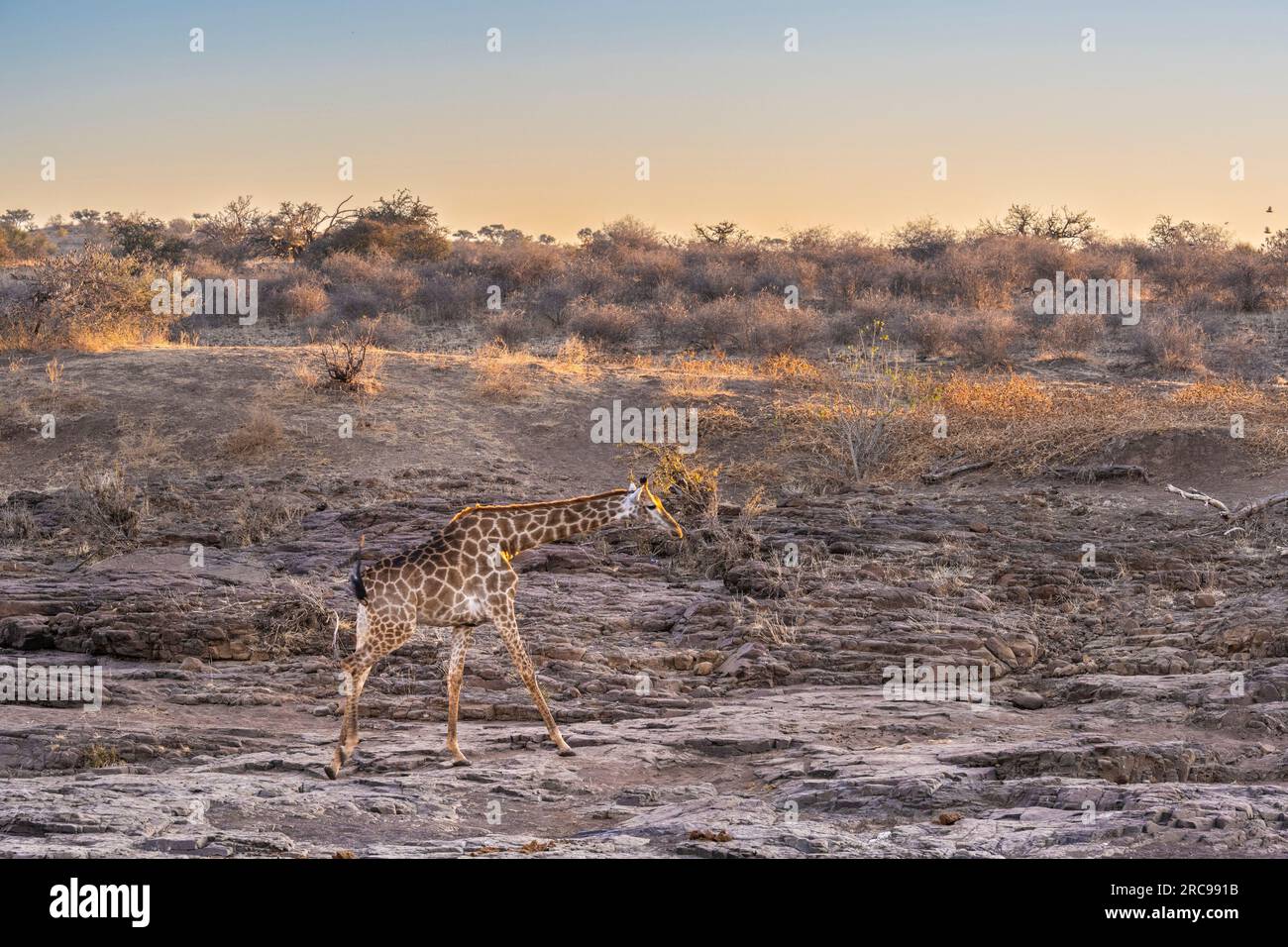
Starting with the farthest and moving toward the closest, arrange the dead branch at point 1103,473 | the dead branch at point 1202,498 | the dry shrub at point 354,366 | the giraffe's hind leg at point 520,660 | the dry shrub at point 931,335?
the dry shrub at point 931,335
the dry shrub at point 354,366
the dead branch at point 1103,473
the dead branch at point 1202,498
the giraffe's hind leg at point 520,660

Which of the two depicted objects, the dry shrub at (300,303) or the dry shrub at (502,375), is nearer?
the dry shrub at (502,375)

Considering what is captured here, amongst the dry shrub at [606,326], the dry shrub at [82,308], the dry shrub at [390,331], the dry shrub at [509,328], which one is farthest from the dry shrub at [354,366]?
the dry shrub at [509,328]

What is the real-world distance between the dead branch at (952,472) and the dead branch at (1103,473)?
863mm

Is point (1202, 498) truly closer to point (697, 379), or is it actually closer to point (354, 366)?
point (697, 379)

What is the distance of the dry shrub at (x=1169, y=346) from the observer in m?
21.9

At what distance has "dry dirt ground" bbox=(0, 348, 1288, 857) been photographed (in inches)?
240

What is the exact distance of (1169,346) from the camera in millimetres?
22172

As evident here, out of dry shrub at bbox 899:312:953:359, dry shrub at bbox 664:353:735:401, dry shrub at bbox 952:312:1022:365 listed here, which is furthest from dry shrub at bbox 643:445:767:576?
dry shrub at bbox 899:312:953:359

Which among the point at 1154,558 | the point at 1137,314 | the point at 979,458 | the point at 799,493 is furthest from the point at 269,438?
the point at 1137,314

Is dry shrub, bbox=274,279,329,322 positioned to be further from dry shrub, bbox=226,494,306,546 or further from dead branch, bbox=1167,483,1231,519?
dead branch, bbox=1167,483,1231,519

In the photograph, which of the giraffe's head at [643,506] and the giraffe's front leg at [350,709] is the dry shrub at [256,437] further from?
the giraffe's head at [643,506]

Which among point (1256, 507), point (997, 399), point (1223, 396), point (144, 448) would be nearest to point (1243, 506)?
point (1256, 507)

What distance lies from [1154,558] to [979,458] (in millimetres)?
4318

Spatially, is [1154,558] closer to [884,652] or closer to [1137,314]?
[884,652]
